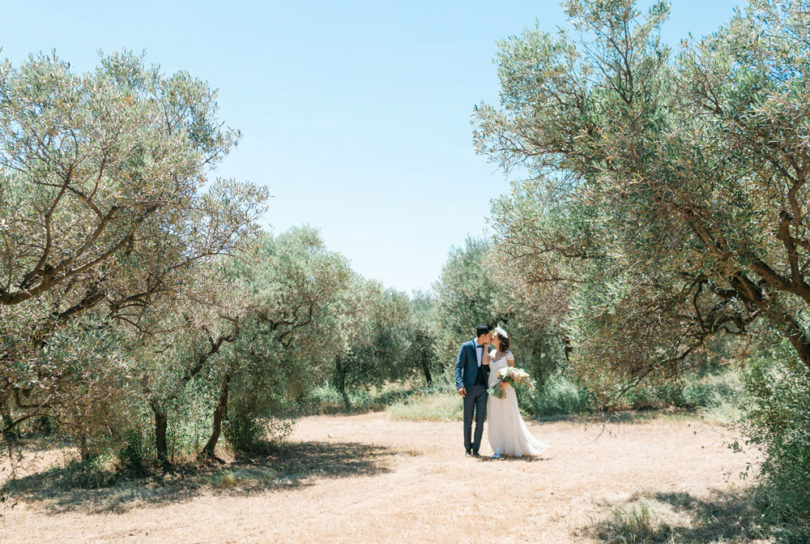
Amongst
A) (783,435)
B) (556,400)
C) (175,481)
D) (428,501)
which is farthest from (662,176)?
(556,400)

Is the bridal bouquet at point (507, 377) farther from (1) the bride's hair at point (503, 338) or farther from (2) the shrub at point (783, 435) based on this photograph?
(2) the shrub at point (783, 435)

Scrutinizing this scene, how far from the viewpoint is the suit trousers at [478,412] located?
415 inches

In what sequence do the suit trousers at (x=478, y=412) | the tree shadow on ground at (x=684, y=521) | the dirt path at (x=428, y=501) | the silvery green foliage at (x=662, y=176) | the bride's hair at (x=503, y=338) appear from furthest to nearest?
the bride's hair at (x=503, y=338) < the suit trousers at (x=478, y=412) < the dirt path at (x=428, y=501) < the tree shadow on ground at (x=684, y=521) < the silvery green foliage at (x=662, y=176)

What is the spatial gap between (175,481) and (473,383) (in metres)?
5.84

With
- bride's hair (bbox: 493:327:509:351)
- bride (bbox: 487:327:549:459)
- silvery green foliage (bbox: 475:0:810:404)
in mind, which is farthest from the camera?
bride's hair (bbox: 493:327:509:351)

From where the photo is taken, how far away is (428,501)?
7234 mm

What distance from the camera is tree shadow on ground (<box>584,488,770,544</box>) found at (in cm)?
550

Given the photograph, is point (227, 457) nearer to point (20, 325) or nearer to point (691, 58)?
point (20, 325)

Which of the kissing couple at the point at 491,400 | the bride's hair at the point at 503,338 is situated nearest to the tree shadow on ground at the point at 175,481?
the kissing couple at the point at 491,400

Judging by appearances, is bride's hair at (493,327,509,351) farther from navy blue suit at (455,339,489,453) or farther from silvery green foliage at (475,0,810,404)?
silvery green foliage at (475,0,810,404)

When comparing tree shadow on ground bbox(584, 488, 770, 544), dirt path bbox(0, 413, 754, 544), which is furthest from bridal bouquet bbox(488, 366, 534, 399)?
tree shadow on ground bbox(584, 488, 770, 544)

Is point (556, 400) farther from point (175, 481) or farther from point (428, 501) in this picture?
point (175, 481)

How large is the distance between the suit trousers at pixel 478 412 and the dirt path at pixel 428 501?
1.50ft

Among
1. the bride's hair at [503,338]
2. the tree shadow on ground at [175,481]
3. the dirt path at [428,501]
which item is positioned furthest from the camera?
the bride's hair at [503,338]
